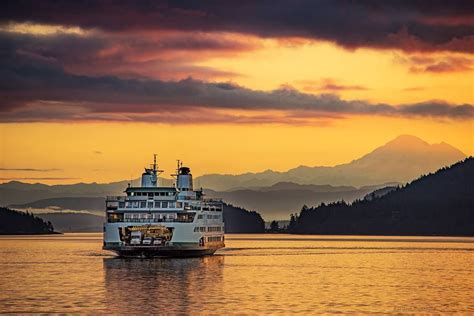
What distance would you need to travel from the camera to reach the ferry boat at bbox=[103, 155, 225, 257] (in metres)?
163

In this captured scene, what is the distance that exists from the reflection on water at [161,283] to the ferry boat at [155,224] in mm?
2436

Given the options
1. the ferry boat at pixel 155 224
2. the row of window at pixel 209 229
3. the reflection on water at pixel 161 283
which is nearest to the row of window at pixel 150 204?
the ferry boat at pixel 155 224

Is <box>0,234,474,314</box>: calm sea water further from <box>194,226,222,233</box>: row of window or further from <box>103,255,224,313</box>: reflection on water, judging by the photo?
<box>194,226,222,233</box>: row of window

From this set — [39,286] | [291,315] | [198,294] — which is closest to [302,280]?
[198,294]

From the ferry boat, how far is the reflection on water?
7.99ft

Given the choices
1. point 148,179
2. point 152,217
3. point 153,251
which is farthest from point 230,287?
point 148,179

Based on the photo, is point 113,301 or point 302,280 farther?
point 302,280

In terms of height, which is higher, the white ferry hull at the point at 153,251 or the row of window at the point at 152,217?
the row of window at the point at 152,217

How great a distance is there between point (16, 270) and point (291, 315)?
258 ft

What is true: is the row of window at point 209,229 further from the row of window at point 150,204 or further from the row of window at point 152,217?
the row of window at point 150,204

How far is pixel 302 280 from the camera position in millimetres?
129000

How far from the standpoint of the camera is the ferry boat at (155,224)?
163375 millimetres

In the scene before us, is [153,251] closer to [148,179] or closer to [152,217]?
[152,217]

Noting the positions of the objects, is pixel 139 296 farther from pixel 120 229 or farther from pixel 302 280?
pixel 120 229
